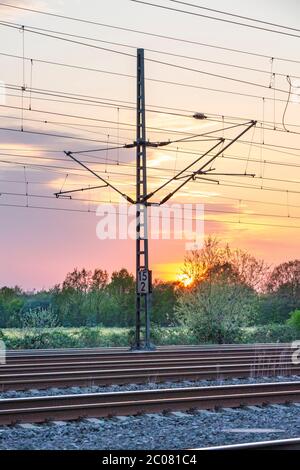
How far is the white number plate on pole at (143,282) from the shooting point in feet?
110

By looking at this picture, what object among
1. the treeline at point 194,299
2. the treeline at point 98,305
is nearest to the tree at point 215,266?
the treeline at point 194,299

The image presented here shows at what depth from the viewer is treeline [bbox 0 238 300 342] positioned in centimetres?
4438

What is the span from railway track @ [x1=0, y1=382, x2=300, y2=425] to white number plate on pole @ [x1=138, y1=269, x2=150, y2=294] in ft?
45.9

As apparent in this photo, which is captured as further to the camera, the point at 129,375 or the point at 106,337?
the point at 106,337

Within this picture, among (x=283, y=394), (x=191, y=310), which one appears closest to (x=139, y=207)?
(x=191, y=310)

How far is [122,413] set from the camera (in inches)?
632

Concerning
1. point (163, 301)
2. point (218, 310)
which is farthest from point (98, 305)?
point (218, 310)

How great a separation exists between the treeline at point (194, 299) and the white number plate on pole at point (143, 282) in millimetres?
7694

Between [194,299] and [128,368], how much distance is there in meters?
20.5

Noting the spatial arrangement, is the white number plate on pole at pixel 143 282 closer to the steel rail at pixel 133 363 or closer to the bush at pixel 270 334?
the steel rail at pixel 133 363

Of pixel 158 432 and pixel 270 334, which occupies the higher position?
pixel 270 334

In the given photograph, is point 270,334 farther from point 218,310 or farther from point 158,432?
point 158,432

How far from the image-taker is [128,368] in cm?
2455
